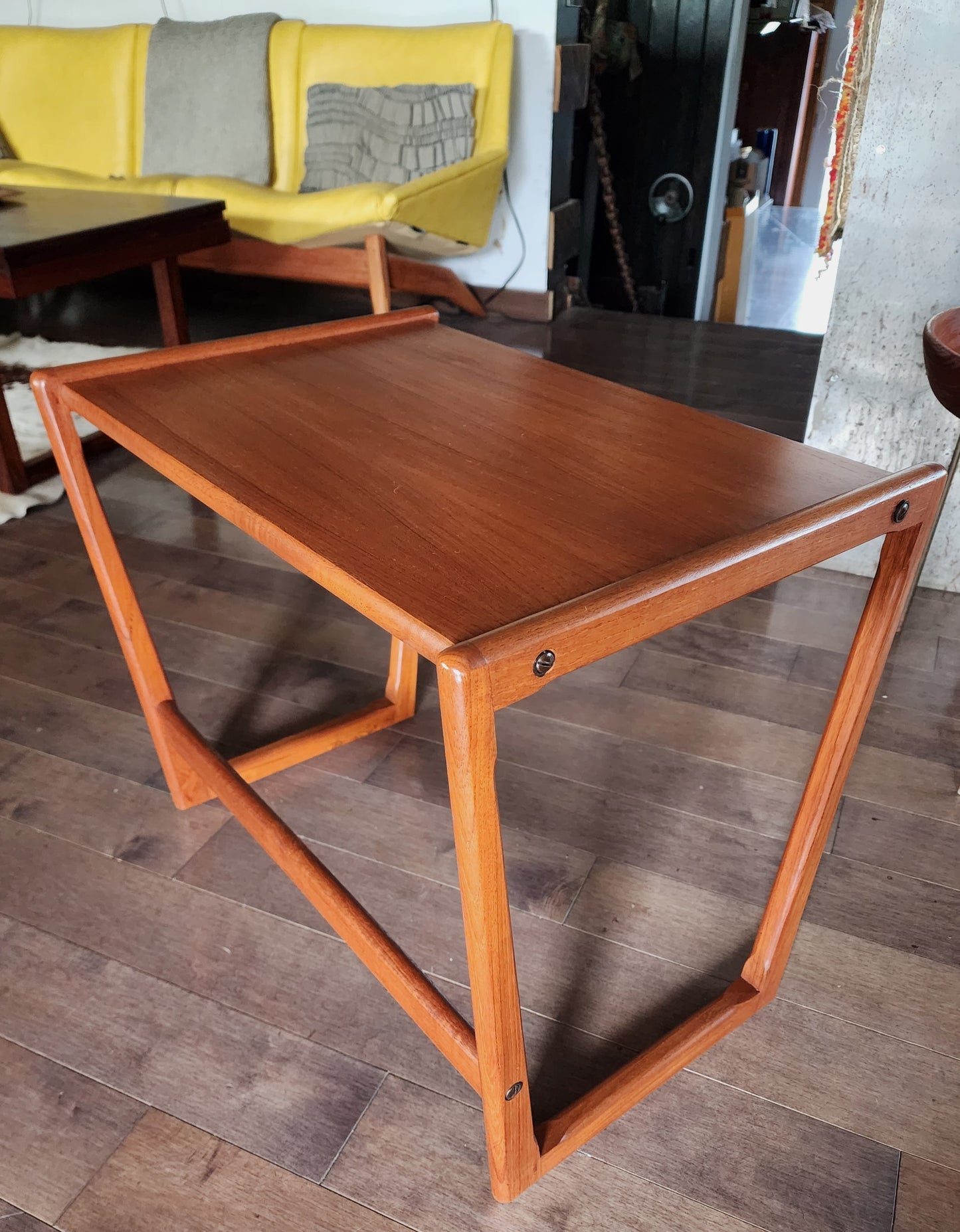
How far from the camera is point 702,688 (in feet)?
5.07

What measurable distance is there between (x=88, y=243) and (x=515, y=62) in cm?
177

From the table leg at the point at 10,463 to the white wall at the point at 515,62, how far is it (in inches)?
79.5

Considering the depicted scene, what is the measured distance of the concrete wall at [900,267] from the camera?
149 centimetres

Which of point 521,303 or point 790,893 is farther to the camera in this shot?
point 521,303

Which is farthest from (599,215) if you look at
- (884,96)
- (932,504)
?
(932,504)

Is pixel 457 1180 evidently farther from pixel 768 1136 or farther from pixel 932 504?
pixel 932 504

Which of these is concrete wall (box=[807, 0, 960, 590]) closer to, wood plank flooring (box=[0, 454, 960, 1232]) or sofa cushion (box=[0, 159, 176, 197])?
wood plank flooring (box=[0, 454, 960, 1232])

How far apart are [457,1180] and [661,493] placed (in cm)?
65

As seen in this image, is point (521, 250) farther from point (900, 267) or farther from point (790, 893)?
point (790, 893)

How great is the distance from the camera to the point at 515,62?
3.28m

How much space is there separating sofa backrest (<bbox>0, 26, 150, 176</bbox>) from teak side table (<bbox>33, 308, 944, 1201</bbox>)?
336 cm

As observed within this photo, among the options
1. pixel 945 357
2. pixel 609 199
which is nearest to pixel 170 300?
pixel 945 357

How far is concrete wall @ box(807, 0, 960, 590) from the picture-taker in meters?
1.49

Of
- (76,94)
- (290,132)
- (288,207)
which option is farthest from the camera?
(76,94)
